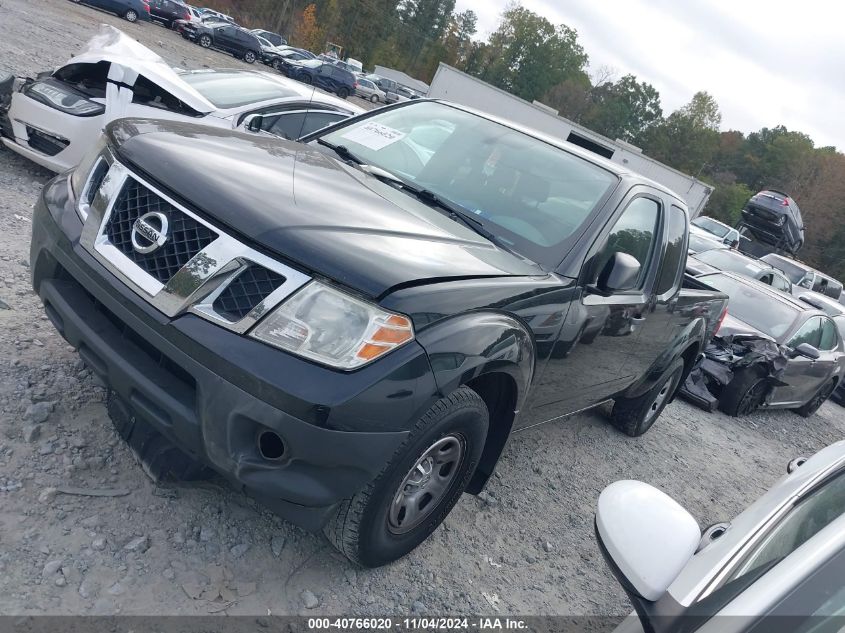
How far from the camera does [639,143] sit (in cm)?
9344

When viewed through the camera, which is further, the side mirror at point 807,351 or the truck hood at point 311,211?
the side mirror at point 807,351

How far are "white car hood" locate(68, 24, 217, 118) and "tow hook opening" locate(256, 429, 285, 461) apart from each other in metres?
4.55

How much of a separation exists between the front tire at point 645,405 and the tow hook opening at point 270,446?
3.60 m

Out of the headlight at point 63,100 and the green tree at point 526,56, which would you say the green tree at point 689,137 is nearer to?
the green tree at point 526,56

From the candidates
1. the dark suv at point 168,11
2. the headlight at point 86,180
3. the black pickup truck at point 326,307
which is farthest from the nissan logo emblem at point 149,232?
the dark suv at point 168,11

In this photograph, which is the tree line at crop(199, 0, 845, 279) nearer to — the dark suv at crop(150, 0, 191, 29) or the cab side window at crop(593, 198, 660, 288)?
the dark suv at crop(150, 0, 191, 29)

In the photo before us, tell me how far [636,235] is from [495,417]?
1.47 m

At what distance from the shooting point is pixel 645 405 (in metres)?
5.19

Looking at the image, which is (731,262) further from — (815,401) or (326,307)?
(326,307)

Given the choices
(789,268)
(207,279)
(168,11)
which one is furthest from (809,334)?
(168,11)

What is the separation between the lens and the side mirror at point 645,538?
A: 1.54 metres

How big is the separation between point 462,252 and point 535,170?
1.12m

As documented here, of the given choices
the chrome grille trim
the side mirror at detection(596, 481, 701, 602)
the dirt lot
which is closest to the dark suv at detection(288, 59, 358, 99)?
the dirt lot

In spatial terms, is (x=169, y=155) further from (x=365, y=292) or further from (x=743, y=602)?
(x=743, y=602)
